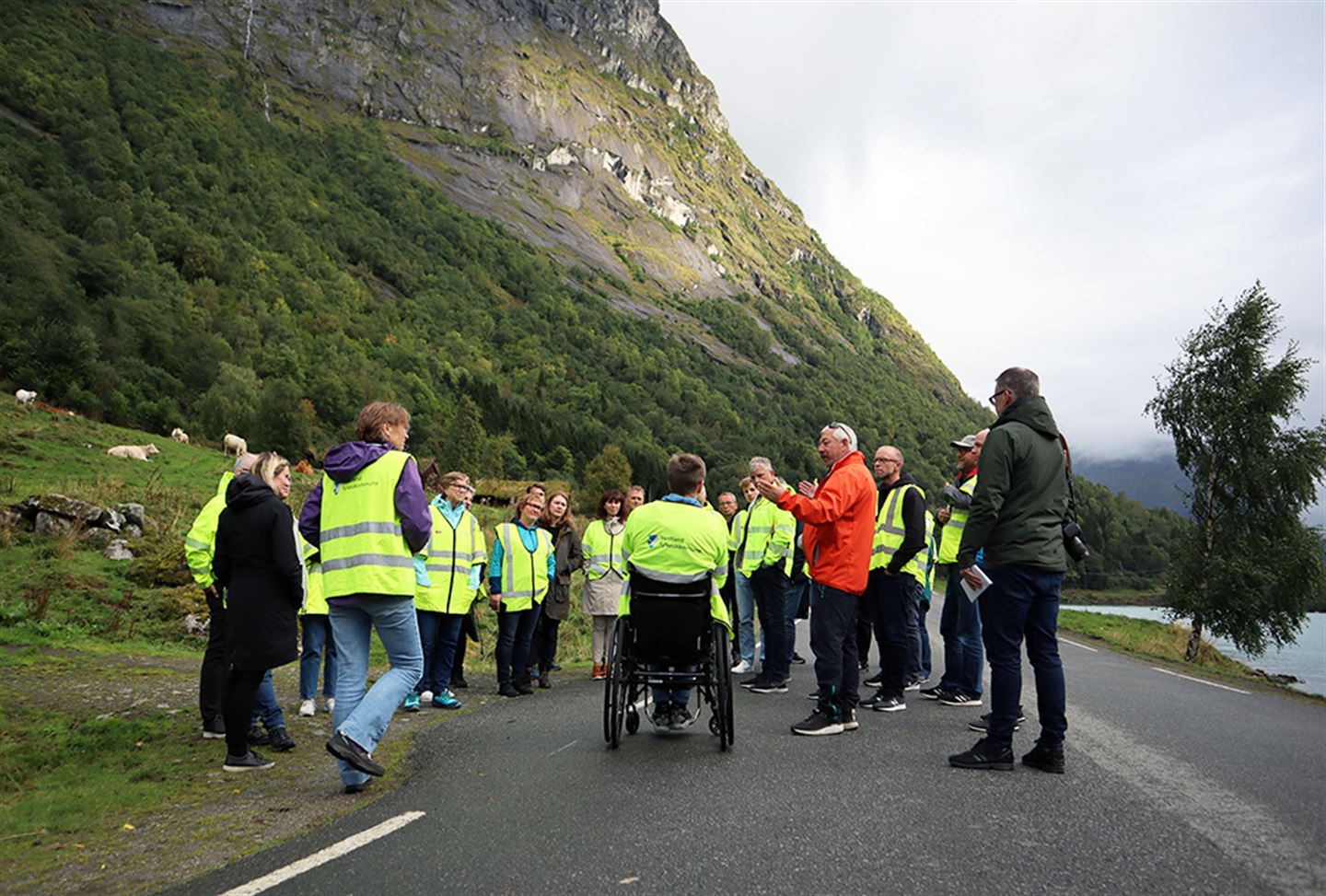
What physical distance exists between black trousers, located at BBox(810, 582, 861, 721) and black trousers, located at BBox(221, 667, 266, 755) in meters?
3.81

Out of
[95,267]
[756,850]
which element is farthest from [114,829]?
[95,267]

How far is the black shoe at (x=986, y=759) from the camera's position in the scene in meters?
5.06

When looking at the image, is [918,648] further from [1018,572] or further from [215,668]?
[215,668]

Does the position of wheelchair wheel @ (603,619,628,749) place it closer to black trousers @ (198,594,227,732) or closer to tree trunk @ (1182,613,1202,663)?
black trousers @ (198,594,227,732)

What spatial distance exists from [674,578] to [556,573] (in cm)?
394

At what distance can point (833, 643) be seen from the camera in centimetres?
596

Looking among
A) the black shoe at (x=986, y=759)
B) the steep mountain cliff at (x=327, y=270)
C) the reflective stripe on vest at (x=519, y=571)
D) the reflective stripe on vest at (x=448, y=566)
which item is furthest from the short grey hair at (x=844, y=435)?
the steep mountain cliff at (x=327, y=270)

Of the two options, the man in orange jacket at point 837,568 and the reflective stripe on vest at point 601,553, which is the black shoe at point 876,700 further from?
the reflective stripe on vest at point 601,553

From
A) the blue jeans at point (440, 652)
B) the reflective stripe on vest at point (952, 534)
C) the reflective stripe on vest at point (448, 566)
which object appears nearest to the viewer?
the reflective stripe on vest at point (448, 566)

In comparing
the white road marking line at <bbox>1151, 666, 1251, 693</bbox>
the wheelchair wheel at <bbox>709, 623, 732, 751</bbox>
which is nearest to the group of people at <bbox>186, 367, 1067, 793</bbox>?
the wheelchair wheel at <bbox>709, 623, 732, 751</bbox>

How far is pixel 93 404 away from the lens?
5325cm

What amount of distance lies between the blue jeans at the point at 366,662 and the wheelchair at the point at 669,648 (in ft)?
4.87

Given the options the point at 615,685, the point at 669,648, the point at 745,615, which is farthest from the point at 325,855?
the point at 745,615

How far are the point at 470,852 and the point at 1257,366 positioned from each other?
26.3m
